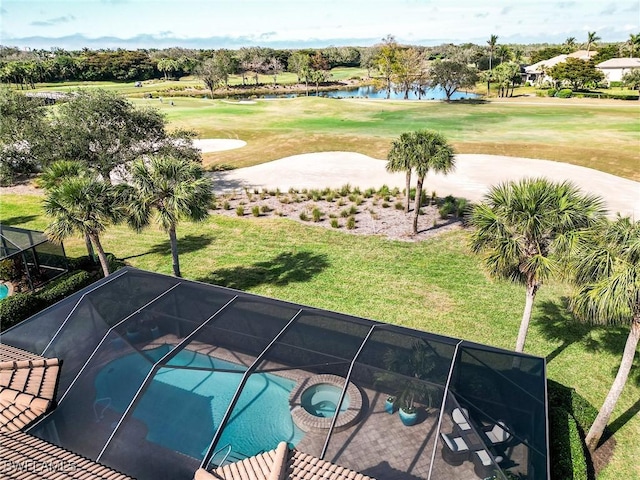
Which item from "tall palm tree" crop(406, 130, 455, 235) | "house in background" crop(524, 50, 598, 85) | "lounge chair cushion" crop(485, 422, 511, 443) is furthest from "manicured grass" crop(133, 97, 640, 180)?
"house in background" crop(524, 50, 598, 85)

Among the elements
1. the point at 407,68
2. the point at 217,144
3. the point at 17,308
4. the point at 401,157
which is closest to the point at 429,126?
the point at 217,144

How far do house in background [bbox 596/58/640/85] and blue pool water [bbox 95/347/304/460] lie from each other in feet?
357

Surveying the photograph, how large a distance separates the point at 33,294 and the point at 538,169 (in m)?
36.6

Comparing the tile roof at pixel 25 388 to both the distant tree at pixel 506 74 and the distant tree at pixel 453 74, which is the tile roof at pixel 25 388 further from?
the distant tree at pixel 506 74

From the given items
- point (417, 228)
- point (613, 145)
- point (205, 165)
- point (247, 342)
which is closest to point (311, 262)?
point (417, 228)

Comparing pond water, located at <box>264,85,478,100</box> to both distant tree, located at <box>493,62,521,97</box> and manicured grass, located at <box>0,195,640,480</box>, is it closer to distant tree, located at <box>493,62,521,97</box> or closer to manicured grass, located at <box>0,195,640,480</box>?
distant tree, located at <box>493,62,521,97</box>

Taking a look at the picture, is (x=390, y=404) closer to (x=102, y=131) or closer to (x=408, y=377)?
(x=408, y=377)

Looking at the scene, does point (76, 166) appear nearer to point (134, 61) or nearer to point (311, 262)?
point (311, 262)

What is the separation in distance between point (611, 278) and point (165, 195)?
557 inches

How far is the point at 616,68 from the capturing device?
3529 inches

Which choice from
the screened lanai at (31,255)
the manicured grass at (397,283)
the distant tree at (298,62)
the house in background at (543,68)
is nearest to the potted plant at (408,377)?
the manicured grass at (397,283)

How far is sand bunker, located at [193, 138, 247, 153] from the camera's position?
4591 cm

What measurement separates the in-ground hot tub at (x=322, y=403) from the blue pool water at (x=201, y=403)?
212 millimetres

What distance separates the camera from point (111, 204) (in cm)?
1567
